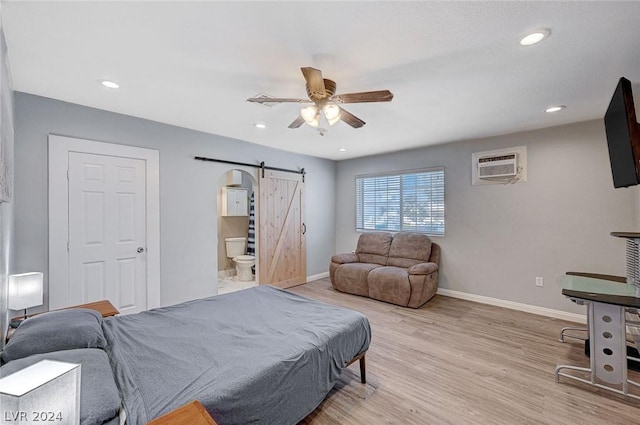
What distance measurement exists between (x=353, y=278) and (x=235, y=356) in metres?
3.25

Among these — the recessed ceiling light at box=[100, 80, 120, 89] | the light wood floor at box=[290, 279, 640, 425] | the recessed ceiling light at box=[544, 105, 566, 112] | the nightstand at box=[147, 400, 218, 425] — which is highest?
the recessed ceiling light at box=[100, 80, 120, 89]

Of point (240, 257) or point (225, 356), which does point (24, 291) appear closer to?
point (225, 356)

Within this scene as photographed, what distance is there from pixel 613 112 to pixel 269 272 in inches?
184

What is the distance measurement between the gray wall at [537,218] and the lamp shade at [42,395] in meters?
4.81

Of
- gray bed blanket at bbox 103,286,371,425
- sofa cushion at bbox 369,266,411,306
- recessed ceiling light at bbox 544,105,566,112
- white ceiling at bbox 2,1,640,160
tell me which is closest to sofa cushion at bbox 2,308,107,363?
gray bed blanket at bbox 103,286,371,425

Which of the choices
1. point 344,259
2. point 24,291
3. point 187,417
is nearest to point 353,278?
point 344,259

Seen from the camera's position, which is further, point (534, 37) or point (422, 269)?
point (422, 269)

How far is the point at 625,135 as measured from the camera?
6.41 feet

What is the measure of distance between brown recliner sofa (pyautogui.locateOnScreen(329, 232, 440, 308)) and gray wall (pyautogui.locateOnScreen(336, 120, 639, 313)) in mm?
458

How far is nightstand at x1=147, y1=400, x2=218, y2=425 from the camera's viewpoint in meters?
1.04

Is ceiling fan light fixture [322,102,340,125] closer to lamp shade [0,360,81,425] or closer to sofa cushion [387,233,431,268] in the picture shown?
lamp shade [0,360,81,425]

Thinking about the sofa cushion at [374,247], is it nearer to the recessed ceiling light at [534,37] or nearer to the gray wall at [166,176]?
the gray wall at [166,176]

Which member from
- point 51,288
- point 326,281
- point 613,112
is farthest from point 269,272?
point 613,112

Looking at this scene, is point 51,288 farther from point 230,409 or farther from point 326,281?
point 326,281
